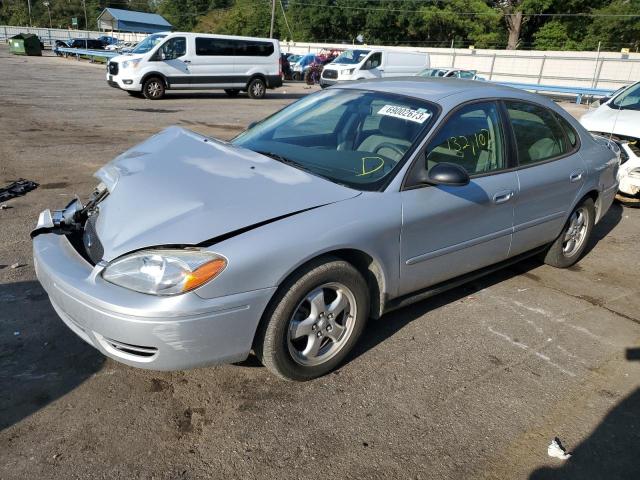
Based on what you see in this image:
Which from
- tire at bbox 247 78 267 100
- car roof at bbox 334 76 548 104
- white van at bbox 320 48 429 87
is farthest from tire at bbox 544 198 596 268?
white van at bbox 320 48 429 87

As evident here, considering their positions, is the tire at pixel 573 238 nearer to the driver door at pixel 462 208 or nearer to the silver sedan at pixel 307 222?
the silver sedan at pixel 307 222

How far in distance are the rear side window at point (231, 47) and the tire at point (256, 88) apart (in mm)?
895

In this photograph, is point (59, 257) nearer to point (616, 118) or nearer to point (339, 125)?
point (339, 125)

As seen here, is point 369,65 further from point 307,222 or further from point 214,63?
point 307,222

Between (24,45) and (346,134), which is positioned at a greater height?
(346,134)

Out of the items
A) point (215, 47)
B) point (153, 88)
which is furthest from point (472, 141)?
point (215, 47)

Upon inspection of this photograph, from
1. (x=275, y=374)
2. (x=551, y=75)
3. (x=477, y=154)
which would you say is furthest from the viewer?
(x=551, y=75)

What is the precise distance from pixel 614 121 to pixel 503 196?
4529mm

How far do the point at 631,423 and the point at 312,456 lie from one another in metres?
1.75

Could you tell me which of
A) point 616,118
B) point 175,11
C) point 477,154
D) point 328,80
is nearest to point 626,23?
point 328,80

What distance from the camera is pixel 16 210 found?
17.9 feet

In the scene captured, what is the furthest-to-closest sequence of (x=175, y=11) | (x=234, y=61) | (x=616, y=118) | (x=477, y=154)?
(x=175, y=11), (x=234, y=61), (x=616, y=118), (x=477, y=154)

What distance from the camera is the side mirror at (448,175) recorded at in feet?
10.1

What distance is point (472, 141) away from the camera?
143 inches
